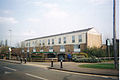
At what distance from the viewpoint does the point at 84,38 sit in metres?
40.0

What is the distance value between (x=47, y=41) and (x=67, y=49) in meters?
12.7

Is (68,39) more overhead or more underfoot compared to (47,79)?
more overhead

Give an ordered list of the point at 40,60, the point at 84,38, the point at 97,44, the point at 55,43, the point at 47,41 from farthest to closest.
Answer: the point at 47,41, the point at 55,43, the point at 97,44, the point at 84,38, the point at 40,60

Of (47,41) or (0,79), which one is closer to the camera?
(0,79)

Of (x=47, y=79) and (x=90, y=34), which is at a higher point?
(x=90, y=34)

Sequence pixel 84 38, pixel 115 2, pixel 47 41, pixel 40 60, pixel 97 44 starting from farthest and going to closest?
pixel 47 41 < pixel 97 44 < pixel 84 38 < pixel 40 60 < pixel 115 2

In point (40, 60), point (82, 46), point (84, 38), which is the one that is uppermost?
point (84, 38)

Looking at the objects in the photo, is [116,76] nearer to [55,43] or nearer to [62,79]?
[62,79]

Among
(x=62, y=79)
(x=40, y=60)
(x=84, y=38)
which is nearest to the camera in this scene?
(x=62, y=79)

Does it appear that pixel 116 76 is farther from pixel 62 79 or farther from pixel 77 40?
pixel 77 40

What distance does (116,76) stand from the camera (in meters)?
9.75

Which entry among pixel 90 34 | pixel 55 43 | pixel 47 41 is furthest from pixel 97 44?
pixel 47 41

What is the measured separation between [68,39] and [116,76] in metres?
36.1

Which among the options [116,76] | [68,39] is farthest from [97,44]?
[116,76]
